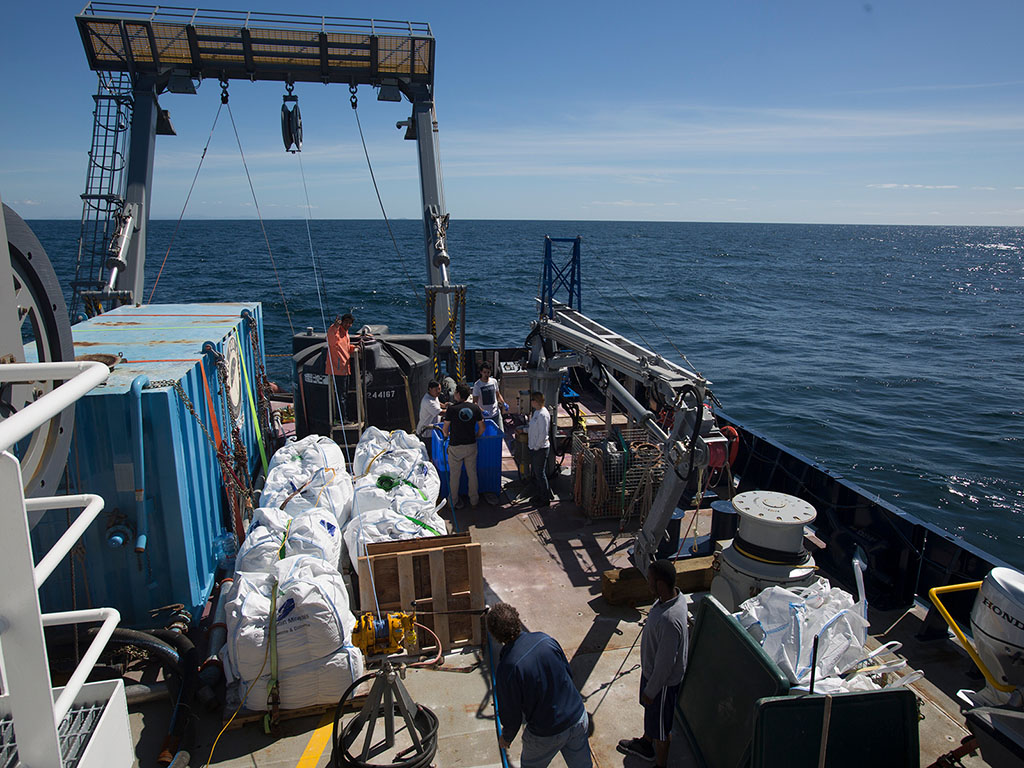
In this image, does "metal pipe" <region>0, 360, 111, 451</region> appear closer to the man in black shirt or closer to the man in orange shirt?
the man in black shirt

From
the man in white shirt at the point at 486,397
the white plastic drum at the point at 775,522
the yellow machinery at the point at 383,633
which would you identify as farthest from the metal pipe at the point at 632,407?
the yellow machinery at the point at 383,633

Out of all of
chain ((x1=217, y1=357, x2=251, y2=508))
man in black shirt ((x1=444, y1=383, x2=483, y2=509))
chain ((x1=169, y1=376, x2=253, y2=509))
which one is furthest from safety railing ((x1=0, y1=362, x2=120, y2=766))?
man in black shirt ((x1=444, y1=383, x2=483, y2=509))

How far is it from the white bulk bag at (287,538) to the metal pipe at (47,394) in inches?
178

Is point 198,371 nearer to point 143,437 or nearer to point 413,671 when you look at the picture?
point 143,437

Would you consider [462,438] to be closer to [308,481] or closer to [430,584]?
[308,481]

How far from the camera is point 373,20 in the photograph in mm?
13891

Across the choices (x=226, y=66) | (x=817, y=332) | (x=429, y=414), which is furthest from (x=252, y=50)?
(x=817, y=332)

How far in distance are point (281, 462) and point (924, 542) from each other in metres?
7.76

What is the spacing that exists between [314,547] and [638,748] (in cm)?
350

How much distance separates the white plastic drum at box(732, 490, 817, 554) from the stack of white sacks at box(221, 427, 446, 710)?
3.36 metres

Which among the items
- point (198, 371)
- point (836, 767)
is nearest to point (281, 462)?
point (198, 371)

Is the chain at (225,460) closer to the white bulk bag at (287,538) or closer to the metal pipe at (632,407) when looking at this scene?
the white bulk bag at (287,538)

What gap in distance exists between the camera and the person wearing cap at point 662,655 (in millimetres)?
4816

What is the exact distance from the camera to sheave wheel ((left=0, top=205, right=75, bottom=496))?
2.41 meters
